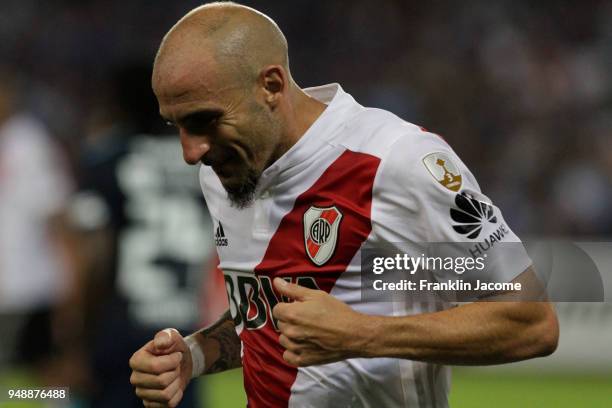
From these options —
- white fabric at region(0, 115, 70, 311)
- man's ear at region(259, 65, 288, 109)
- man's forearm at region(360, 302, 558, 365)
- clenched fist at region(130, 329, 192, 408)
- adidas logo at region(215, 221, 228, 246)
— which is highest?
white fabric at region(0, 115, 70, 311)

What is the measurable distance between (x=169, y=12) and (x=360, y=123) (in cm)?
1355

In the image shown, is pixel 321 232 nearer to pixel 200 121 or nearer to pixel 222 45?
pixel 200 121

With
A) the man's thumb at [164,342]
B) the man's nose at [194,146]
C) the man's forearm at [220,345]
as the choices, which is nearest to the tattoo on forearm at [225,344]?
the man's forearm at [220,345]

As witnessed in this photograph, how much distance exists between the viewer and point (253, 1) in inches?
616

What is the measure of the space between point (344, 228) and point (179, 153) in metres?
2.18

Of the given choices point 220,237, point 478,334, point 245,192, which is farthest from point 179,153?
point 478,334

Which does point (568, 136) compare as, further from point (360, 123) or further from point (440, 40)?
point (360, 123)

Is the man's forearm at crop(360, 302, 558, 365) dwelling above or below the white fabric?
below

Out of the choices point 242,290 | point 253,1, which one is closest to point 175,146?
point 242,290

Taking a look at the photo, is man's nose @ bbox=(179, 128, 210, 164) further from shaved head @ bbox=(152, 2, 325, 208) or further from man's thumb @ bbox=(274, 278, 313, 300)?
man's thumb @ bbox=(274, 278, 313, 300)

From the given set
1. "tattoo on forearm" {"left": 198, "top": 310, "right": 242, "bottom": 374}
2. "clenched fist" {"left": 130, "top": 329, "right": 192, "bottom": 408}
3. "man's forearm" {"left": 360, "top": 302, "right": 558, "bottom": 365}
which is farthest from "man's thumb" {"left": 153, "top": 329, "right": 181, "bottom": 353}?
"man's forearm" {"left": 360, "top": 302, "right": 558, "bottom": 365}

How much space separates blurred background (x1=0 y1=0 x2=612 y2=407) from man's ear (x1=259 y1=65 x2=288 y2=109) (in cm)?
200

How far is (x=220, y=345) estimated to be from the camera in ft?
12.0

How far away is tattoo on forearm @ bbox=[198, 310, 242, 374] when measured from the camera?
11.9ft
